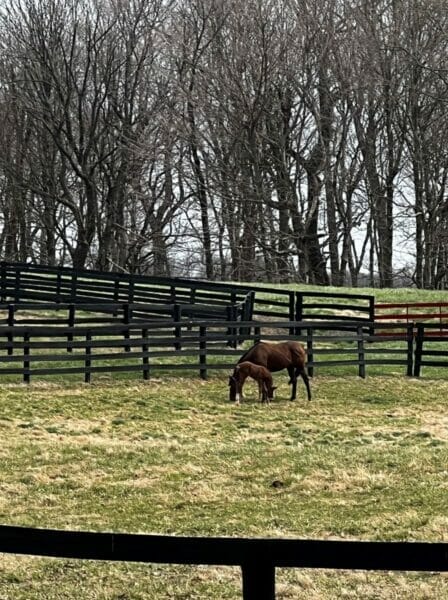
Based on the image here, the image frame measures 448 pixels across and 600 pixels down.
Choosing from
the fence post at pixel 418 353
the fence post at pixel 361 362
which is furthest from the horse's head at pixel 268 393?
the fence post at pixel 418 353

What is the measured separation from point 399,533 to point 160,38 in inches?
1403

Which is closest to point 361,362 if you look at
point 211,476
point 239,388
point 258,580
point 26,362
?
point 239,388

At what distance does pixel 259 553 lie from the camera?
375 centimetres

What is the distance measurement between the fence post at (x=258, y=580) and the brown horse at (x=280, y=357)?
1196cm

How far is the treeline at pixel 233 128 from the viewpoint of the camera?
37.2 metres

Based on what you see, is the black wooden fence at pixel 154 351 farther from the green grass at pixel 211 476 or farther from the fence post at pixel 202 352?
the green grass at pixel 211 476

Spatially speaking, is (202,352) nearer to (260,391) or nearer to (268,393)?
(260,391)

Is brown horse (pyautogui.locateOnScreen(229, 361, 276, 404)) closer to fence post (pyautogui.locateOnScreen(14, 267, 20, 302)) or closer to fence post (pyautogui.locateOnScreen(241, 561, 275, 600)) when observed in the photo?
fence post (pyautogui.locateOnScreen(241, 561, 275, 600))

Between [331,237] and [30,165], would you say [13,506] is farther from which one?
[30,165]

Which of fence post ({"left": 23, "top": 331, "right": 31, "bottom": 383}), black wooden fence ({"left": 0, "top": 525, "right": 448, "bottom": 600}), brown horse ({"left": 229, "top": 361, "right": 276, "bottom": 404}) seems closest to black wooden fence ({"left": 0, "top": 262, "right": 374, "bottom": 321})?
fence post ({"left": 23, "top": 331, "right": 31, "bottom": 383})

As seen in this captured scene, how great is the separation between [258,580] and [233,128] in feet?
115

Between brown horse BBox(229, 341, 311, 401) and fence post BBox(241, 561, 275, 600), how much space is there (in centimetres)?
1196

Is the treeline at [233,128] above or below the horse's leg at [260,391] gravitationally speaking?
above

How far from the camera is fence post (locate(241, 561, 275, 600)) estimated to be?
3.75 meters
